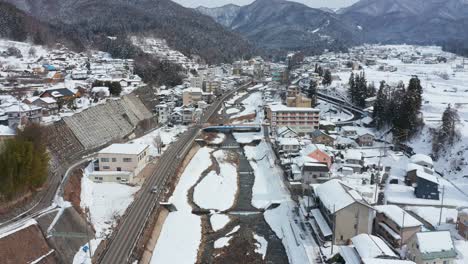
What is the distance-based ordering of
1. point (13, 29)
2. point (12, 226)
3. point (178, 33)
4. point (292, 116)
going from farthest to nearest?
point (178, 33)
point (13, 29)
point (292, 116)
point (12, 226)

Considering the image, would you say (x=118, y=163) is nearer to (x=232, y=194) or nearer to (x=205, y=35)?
(x=232, y=194)

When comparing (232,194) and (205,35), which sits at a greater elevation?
(205,35)

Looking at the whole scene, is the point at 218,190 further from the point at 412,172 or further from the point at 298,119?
the point at 298,119

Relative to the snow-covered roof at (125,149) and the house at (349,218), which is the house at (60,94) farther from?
the house at (349,218)

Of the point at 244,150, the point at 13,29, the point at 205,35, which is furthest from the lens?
the point at 205,35

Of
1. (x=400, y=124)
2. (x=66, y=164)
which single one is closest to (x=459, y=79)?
(x=400, y=124)

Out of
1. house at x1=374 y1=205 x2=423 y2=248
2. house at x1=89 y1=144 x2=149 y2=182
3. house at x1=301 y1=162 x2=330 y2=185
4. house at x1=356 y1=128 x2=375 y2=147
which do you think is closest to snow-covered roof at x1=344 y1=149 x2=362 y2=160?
house at x1=301 y1=162 x2=330 y2=185

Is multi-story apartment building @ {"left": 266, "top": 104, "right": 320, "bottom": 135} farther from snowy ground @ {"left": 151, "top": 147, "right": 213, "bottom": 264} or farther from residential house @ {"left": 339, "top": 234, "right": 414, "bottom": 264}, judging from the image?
residential house @ {"left": 339, "top": 234, "right": 414, "bottom": 264}

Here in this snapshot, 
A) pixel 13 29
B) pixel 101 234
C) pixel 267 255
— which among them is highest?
pixel 13 29
